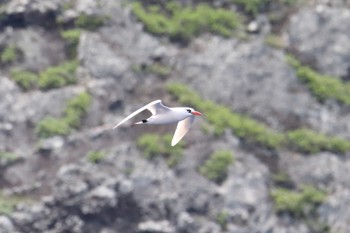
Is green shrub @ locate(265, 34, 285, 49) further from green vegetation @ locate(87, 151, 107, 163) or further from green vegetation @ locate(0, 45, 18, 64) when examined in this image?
green vegetation @ locate(0, 45, 18, 64)

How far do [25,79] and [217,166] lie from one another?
6.85 meters

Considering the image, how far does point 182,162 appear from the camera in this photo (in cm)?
4206

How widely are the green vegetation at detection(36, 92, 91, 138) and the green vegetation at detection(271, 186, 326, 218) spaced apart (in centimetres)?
635

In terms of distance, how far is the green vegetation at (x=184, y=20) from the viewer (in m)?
46.3

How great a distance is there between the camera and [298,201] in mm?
41750

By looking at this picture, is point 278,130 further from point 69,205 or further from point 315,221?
point 69,205

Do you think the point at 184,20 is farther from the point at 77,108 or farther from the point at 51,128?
the point at 51,128

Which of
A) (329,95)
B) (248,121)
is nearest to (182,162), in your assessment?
(248,121)

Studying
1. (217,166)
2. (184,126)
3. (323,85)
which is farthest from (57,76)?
(184,126)

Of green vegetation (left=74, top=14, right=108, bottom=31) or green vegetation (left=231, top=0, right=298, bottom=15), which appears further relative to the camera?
green vegetation (left=231, top=0, right=298, bottom=15)

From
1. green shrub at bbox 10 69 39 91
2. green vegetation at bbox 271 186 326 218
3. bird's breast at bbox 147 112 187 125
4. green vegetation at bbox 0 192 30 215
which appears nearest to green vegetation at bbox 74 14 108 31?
green shrub at bbox 10 69 39 91

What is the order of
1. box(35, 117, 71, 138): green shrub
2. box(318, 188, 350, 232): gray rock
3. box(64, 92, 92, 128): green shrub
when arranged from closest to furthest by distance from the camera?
box(318, 188, 350, 232): gray rock, box(35, 117, 71, 138): green shrub, box(64, 92, 92, 128): green shrub

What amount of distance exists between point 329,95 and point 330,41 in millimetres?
2526

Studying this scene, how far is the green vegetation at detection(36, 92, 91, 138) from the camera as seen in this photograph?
42594mm
